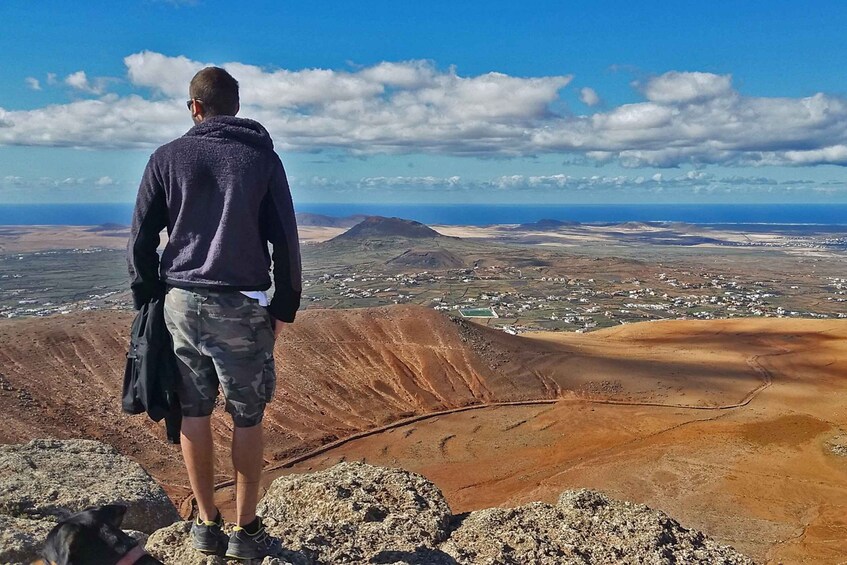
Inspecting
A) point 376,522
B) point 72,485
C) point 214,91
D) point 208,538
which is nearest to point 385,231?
point 72,485

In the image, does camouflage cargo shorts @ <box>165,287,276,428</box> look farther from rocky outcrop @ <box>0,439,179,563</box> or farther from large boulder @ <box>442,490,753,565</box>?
large boulder @ <box>442,490,753,565</box>

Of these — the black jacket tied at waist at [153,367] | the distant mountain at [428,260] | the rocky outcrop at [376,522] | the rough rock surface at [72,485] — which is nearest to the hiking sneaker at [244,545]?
the rocky outcrop at [376,522]

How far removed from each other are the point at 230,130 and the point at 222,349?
1.21m

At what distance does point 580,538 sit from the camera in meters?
5.92

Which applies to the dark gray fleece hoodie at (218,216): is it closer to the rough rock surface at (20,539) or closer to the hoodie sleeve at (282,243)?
the hoodie sleeve at (282,243)

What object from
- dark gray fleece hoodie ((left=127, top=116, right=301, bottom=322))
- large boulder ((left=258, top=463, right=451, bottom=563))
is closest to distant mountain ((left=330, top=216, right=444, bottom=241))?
large boulder ((left=258, top=463, right=451, bottom=563))

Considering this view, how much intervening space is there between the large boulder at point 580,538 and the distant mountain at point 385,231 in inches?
4303

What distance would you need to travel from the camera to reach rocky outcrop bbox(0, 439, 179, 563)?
15.5 ft

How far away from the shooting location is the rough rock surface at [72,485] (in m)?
5.75

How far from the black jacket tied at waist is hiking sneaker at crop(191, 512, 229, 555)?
75cm

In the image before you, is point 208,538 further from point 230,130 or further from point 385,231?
point 385,231

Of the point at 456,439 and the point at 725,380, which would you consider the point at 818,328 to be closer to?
the point at 725,380

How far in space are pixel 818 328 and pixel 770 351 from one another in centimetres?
595

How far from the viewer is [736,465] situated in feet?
48.4
